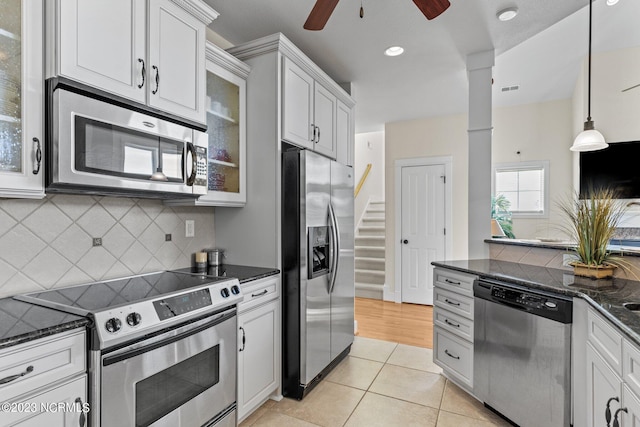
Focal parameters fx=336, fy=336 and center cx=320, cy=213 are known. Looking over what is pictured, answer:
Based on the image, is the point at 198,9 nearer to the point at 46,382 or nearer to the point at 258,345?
the point at 46,382

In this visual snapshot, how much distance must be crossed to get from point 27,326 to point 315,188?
1772mm

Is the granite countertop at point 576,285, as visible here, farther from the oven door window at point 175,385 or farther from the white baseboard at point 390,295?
the white baseboard at point 390,295

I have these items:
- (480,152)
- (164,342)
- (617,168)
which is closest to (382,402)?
(164,342)

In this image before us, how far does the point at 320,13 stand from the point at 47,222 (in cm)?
180

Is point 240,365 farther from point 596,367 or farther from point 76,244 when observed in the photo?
point 596,367

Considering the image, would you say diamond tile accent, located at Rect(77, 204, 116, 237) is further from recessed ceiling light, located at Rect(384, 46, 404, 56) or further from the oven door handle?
recessed ceiling light, located at Rect(384, 46, 404, 56)

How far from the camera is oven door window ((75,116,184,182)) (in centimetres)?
148

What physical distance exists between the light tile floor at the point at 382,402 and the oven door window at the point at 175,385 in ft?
2.00

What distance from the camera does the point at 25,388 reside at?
111 cm

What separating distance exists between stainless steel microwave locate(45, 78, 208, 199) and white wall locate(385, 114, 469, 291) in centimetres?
378

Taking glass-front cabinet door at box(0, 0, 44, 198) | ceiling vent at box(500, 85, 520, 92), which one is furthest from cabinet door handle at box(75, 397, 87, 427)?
ceiling vent at box(500, 85, 520, 92)

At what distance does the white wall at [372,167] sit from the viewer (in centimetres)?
710

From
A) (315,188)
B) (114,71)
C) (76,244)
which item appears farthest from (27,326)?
(315,188)

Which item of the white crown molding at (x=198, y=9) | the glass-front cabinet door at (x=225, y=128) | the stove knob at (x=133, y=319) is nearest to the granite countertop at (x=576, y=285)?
the glass-front cabinet door at (x=225, y=128)
